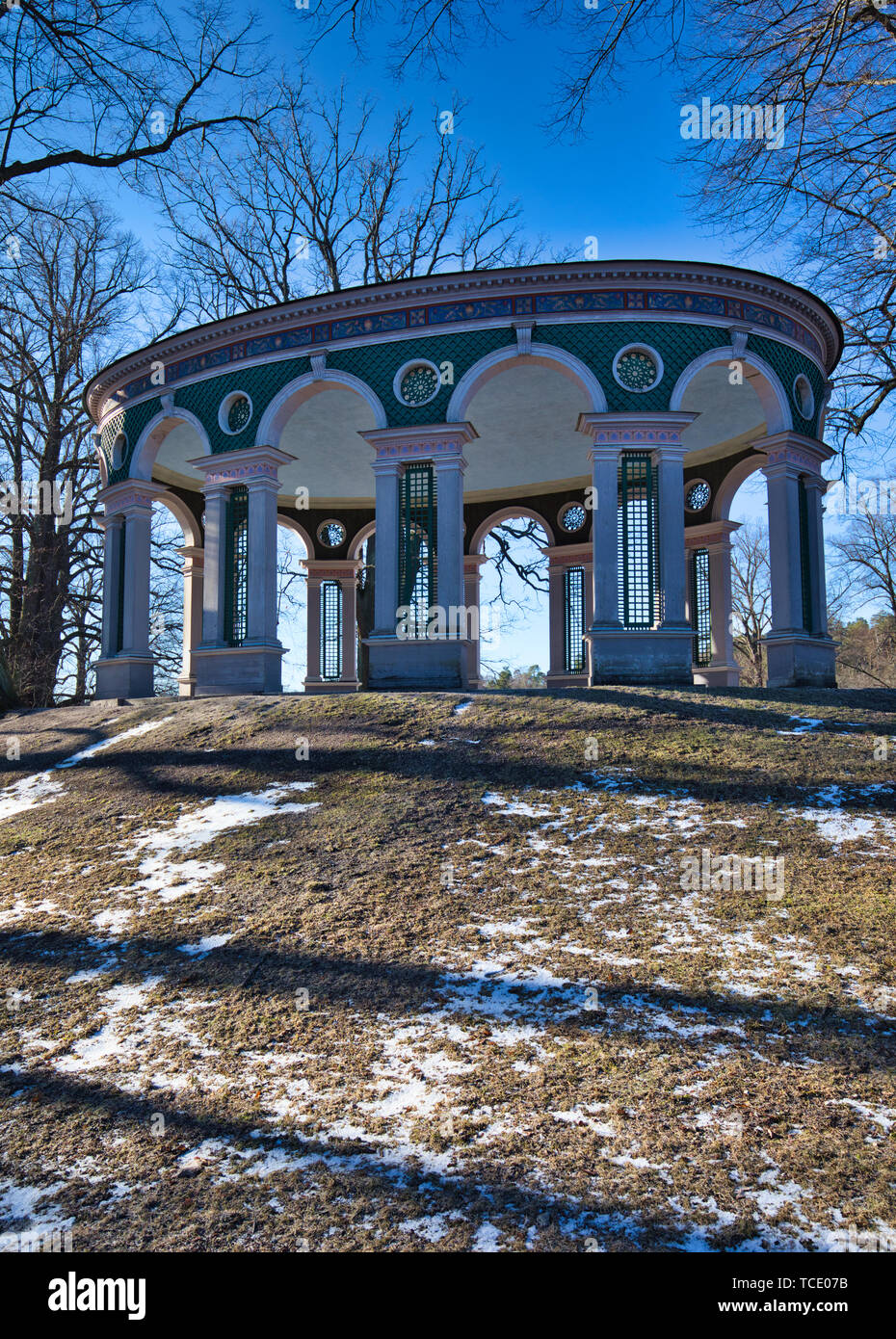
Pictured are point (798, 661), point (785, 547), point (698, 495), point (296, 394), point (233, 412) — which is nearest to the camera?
point (798, 661)

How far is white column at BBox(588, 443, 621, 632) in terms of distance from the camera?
454 inches

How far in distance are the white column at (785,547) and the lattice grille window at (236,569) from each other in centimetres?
776

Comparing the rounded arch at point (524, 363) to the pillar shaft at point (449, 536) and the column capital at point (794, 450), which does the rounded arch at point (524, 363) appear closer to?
the pillar shaft at point (449, 536)

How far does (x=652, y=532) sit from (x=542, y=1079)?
9518 millimetres

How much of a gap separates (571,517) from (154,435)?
8.67m

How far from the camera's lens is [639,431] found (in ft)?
38.2

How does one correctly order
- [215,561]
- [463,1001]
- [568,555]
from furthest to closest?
[568,555], [215,561], [463,1001]

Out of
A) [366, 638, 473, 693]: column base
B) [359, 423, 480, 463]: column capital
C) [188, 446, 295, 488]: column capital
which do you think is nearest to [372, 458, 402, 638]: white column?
[359, 423, 480, 463]: column capital

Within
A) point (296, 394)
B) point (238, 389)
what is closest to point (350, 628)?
point (238, 389)

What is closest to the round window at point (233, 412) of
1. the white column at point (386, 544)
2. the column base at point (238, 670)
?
the white column at point (386, 544)

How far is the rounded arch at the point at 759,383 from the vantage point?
1166cm

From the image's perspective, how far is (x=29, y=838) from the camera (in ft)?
22.7

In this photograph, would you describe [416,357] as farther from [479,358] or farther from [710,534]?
[710,534]
